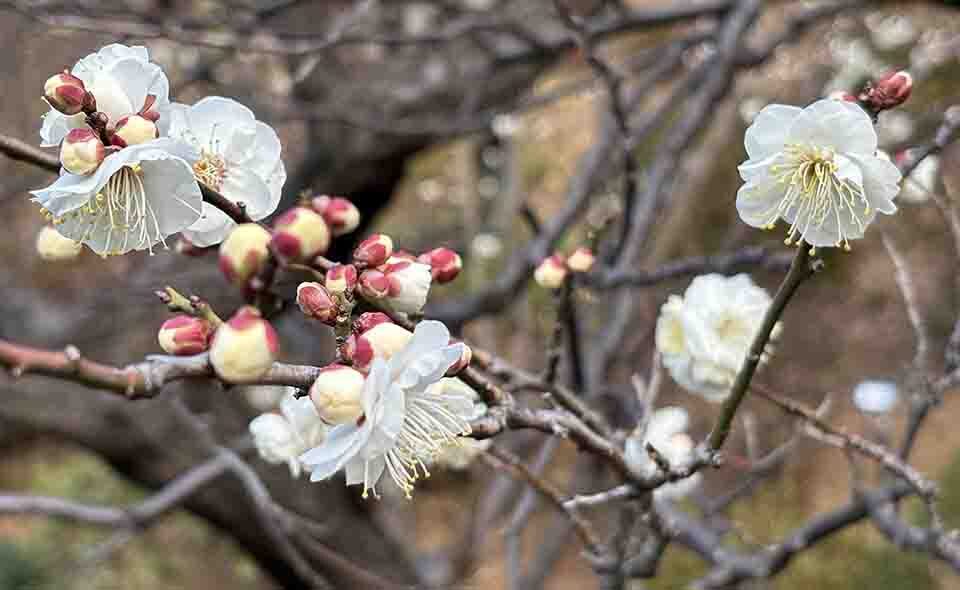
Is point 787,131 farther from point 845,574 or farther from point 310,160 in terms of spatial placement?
point 845,574

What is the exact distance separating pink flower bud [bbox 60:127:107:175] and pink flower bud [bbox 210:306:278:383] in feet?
0.54

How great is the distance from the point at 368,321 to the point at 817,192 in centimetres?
39

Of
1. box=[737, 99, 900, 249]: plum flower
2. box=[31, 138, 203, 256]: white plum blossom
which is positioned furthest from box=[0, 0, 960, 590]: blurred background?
box=[31, 138, 203, 256]: white plum blossom

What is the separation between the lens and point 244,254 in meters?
0.50

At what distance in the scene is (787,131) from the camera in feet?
2.34

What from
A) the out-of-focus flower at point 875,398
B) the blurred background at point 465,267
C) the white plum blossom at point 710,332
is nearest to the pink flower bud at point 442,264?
the blurred background at point 465,267

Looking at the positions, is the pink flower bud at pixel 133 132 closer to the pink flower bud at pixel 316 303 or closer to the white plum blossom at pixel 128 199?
the white plum blossom at pixel 128 199

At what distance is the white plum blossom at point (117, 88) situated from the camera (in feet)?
2.04

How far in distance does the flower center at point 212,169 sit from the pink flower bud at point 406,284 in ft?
0.59

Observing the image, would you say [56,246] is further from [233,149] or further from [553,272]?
[553,272]

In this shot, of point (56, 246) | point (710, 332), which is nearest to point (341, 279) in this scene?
point (56, 246)

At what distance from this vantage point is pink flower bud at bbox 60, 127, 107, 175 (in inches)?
22.6

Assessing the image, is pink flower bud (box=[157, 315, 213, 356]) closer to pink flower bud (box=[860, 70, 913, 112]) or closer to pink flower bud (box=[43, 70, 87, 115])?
pink flower bud (box=[43, 70, 87, 115])

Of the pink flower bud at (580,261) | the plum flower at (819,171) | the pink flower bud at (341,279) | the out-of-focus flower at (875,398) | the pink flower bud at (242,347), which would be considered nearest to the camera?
the pink flower bud at (242,347)
